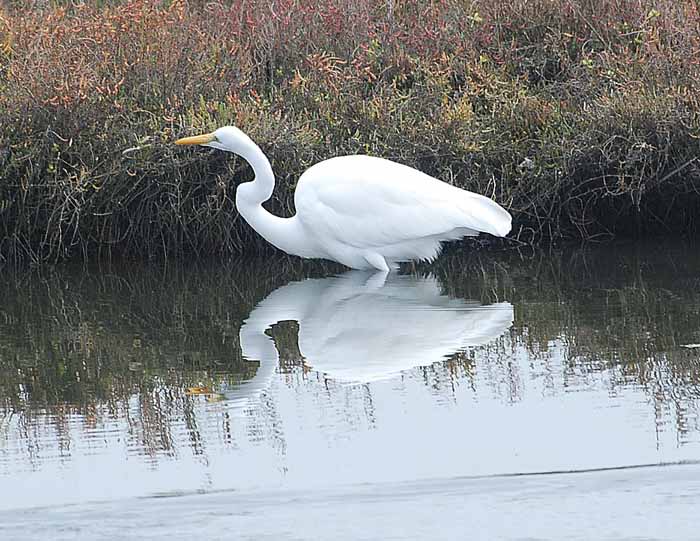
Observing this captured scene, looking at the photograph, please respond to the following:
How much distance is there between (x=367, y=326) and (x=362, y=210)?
1583 millimetres

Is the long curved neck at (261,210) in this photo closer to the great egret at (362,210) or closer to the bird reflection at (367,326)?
the great egret at (362,210)

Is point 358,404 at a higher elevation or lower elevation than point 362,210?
lower

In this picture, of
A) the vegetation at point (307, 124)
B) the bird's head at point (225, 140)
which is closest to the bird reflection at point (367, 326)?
the bird's head at point (225, 140)

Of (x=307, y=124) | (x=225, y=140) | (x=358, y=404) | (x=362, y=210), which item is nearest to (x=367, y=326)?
(x=362, y=210)

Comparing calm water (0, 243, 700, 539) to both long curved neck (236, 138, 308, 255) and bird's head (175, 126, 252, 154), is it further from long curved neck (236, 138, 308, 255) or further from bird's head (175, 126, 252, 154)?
bird's head (175, 126, 252, 154)

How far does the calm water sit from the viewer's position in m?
4.89

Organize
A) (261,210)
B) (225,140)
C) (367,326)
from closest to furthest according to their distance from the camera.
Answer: (367,326) → (225,140) → (261,210)

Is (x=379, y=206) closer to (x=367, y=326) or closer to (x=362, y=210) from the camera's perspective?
(x=362, y=210)

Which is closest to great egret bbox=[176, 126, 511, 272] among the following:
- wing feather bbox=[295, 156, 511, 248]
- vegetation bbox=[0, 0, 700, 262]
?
wing feather bbox=[295, 156, 511, 248]

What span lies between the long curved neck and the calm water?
0.33m

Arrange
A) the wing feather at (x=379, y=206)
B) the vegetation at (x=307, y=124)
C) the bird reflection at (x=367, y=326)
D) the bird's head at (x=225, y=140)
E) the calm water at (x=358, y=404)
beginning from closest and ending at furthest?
the calm water at (x=358, y=404) < the bird reflection at (x=367, y=326) < the wing feather at (x=379, y=206) < the bird's head at (x=225, y=140) < the vegetation at (x=307, y=124)

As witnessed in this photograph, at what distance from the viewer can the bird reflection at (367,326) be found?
23.1 feet

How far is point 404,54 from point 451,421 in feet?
20.9

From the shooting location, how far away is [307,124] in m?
10.7
